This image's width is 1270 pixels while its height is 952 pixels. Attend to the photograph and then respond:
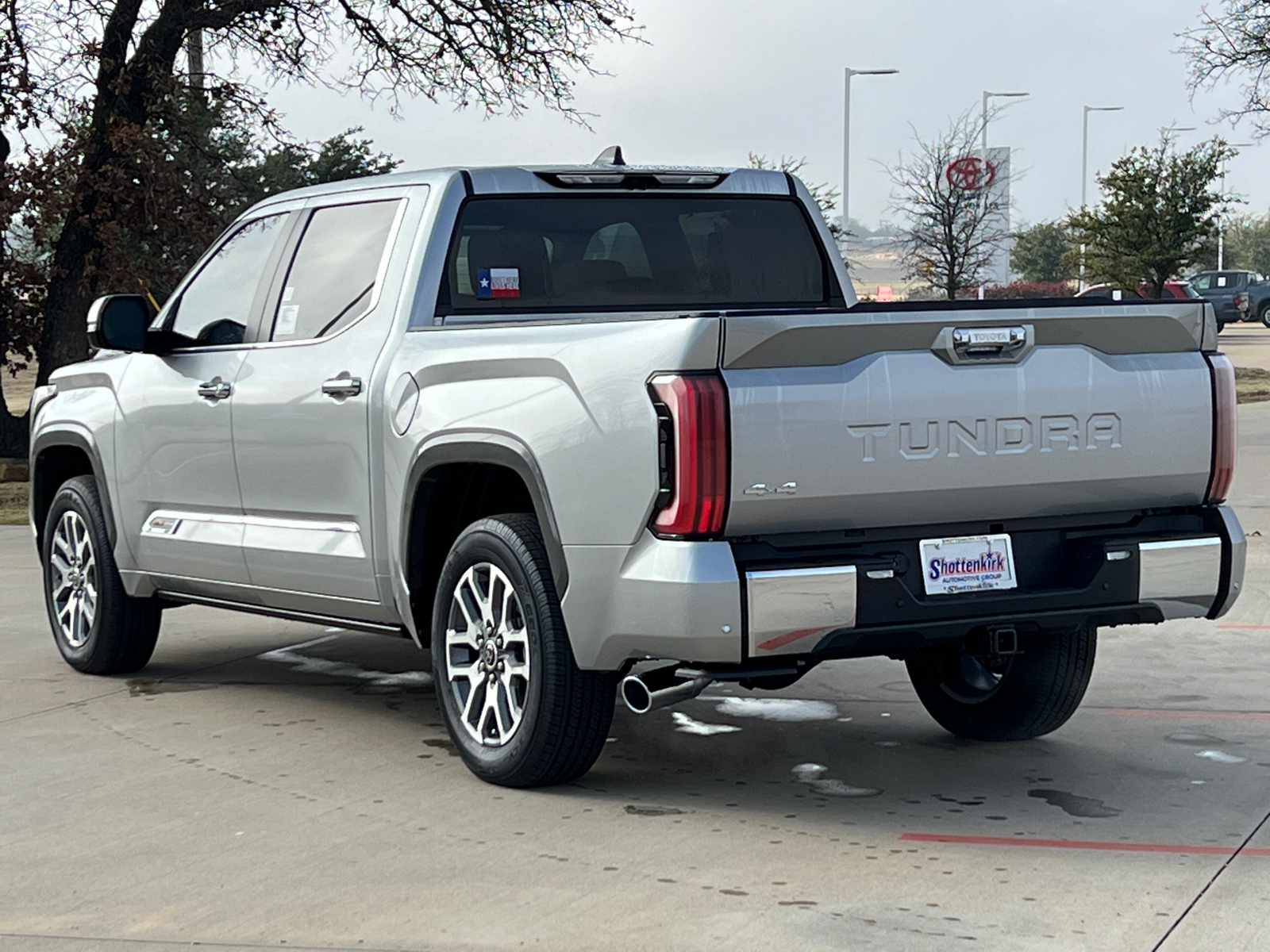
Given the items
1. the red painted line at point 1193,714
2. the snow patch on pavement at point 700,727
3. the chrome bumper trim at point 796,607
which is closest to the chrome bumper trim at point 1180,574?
the chrome bumper trim at point 796,607

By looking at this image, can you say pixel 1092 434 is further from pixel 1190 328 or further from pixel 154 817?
pixel 154 817

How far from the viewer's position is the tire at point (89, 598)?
7988 millimetres

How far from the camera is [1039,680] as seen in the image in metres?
6.50

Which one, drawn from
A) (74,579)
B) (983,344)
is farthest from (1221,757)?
(74,579)

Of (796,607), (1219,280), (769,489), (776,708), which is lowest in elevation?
(776,708)

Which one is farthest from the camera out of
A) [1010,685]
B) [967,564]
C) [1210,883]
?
[1010,685]

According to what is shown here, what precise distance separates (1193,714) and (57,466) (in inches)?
196

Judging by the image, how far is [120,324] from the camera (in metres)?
7.38

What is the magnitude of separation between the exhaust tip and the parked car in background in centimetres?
5648

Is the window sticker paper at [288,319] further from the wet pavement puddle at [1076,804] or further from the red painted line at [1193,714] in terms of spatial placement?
the red painted line at [1193,714]

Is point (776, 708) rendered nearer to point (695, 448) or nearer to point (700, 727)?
point (700, 727)

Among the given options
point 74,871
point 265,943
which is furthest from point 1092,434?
point 74,871

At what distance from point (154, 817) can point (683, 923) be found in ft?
6.23

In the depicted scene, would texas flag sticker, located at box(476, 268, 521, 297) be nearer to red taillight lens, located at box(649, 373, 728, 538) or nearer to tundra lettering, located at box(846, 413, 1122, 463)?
red taillight lens, located at box(649, 373, 728, 538)
